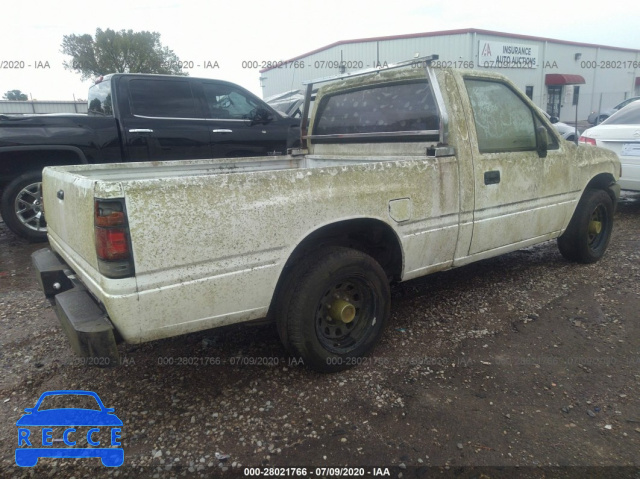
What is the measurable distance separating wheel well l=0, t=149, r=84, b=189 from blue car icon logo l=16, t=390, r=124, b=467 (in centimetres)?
338

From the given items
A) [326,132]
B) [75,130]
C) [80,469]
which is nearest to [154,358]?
[80,469]

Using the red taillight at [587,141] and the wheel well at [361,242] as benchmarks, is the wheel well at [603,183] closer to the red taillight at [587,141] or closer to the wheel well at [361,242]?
the red taillight at [587,141]

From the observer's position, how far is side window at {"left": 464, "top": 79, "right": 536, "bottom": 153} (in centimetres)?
332

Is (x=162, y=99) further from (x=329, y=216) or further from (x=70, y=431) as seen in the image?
(x=70, y=431)

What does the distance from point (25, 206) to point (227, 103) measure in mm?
2760

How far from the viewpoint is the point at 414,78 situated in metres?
3.30

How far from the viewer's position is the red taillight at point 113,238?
1.93 m

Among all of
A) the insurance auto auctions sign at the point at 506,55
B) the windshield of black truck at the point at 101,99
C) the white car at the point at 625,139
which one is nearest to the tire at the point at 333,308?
the windshield of black truck at the point at 101,99

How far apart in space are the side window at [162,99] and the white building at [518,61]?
14.8 meters

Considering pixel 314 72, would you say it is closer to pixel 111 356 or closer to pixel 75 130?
pixel 75 130

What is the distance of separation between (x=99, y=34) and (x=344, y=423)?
34.2 m

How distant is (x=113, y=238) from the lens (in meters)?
1.95

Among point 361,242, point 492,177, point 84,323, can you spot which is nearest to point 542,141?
point 492,177

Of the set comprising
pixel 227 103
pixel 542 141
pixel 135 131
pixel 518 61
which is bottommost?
pixel 542 141
